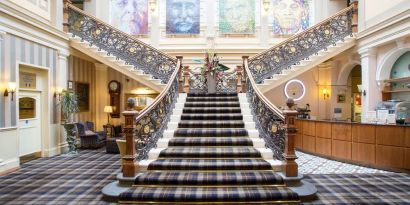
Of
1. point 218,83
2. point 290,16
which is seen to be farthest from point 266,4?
point 218,83

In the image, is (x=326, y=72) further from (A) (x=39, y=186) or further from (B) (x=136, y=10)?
(A) (x=39, y=186)

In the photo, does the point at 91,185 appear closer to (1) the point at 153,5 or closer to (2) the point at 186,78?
(2) the point at 186,78

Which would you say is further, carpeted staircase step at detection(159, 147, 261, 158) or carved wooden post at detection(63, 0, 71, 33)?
carved wooden post at detection(63, 0, 71, 33)

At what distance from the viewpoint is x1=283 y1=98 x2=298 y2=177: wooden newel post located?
4.97 meters

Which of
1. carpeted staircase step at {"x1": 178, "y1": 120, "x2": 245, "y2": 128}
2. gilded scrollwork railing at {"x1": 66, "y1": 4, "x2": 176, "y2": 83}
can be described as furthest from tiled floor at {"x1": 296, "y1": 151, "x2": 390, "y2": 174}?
gilded scrollwork railing at {"x1": 66, "y1": 4, "x2": 176, "y2": 83}

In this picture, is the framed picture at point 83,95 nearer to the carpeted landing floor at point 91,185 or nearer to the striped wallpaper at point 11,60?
the striped wallpaper at point 11,60

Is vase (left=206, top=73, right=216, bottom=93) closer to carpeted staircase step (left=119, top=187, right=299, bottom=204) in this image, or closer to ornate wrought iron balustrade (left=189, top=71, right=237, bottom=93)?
ornate wrought iron balustrade (left=189, top=71, right=237, bottom=93)

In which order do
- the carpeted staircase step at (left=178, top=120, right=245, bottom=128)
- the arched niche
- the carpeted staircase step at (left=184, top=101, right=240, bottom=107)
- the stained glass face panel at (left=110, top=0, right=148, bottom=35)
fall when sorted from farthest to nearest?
the stained glass face panel at (left=110, top=0, right=148, bottom=35) < the carpeted staircase step at (left=184, top=101, right=240, bottom=107) < the arched niche < the carpeted staircase step at (left=178, top=120, right=245, bottom=128)

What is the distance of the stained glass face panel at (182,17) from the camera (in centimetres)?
1194

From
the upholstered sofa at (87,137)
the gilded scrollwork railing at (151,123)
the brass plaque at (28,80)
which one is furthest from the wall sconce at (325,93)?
the brass plaque at (28,80)

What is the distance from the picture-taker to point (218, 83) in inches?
380

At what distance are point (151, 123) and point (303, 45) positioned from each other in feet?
19.3

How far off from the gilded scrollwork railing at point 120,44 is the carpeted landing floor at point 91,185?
3.36 meters

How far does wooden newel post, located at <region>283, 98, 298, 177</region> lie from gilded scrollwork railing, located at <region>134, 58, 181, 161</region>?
2.49 m
